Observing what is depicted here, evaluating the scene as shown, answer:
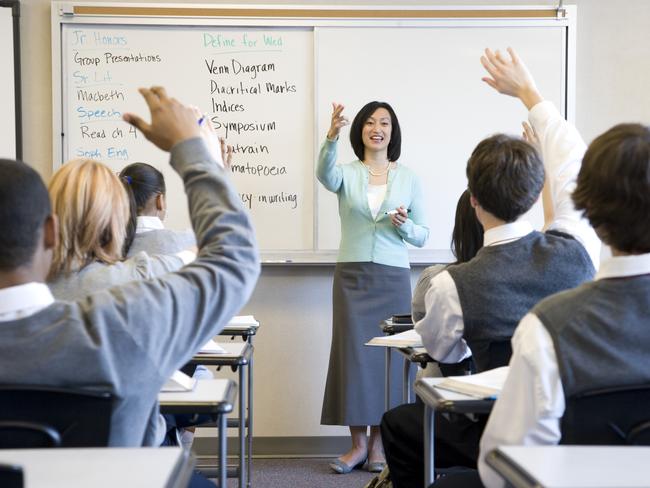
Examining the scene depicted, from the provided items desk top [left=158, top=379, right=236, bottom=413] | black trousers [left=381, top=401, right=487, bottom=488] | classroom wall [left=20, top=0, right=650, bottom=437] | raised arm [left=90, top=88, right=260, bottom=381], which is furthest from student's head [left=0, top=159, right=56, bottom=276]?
classroom wall [left=20, top=0, right=650, bottom=437]

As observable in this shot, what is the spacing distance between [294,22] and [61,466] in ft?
12.3

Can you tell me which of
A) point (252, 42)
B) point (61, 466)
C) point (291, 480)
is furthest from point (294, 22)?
point (61, 466)

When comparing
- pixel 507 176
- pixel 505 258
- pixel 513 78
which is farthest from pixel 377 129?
pixel 505 258

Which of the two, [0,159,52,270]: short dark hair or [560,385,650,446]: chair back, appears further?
[560,385,650,446]: chair back

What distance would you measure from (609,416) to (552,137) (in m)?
1.05

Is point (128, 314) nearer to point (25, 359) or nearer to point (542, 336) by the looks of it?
point (25, 359)

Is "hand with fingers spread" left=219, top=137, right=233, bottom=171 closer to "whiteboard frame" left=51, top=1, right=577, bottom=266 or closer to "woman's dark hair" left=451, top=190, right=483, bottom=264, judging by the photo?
"woman's dark hair" left=451, top=190, right=483, bottom=264

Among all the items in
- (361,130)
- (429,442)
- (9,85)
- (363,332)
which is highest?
(9,85)

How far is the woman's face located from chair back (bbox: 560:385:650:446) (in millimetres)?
3087

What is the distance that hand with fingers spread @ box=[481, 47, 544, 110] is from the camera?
7.31 feet

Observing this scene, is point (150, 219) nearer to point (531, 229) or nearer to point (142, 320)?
point (531, 229)

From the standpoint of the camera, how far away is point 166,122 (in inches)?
53.4

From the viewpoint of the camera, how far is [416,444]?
240cm

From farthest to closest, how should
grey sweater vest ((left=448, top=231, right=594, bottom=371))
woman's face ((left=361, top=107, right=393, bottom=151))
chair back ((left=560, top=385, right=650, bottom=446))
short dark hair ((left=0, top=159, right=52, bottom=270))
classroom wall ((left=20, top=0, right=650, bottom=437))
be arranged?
classroom wall ((left=20, top=0, right=650, bottom=437))
woman's face ((left=361, top=107, right=393, bottom=151))
grey sweater vest ((left=448, top=231, right=594, bottom=371))
chair back ((left=560, top=385, right=650, bottom=446))
short dark hair ((left=0, top=159, right=52, bottom=270))
